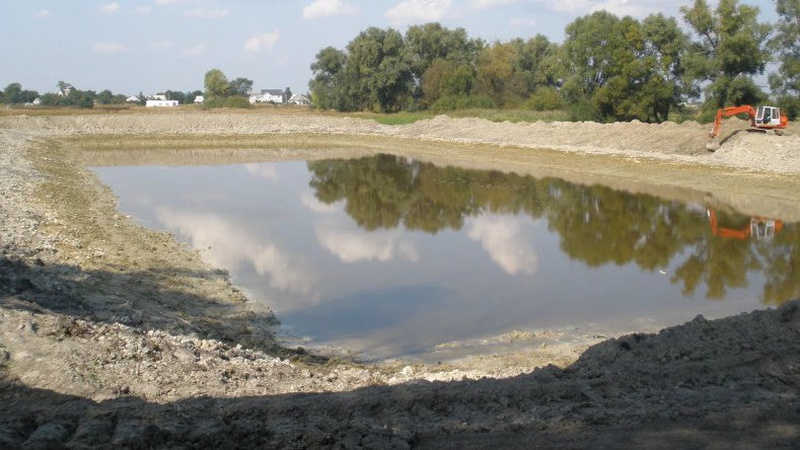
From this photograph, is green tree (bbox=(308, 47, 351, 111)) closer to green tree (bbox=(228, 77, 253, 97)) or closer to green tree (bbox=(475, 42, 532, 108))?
green tree (bbox=(475, 42, 532, 108))

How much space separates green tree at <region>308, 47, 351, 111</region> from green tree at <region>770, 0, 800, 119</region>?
2161 inches

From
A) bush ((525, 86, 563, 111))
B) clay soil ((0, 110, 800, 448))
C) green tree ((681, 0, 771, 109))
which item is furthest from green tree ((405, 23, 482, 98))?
clay soil ((0, 110, 800, 448))

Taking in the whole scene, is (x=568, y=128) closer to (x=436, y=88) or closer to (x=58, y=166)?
(x=58, y=166)

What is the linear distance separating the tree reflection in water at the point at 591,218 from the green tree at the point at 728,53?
20.6m

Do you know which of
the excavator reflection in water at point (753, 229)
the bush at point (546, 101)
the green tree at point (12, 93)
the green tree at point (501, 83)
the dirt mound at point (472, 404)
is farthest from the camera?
the green tree at point (12, 93)

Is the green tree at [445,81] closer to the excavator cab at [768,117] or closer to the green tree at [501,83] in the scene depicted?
the green tree at [501,83]

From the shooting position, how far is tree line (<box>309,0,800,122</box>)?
46438 millimetres

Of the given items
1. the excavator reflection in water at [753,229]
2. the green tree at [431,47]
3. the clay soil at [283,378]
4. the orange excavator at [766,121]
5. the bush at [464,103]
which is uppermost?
the green tree at [431,47]

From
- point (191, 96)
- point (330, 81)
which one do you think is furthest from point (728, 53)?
point (191, 96)

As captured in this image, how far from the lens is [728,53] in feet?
151

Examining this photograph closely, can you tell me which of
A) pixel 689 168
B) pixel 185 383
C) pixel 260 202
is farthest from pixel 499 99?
pixel 185 383

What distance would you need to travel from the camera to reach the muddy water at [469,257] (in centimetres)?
1312

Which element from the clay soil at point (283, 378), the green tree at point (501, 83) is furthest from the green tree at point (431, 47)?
the clay soil at point (283, 378)

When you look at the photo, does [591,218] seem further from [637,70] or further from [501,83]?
[501,83]
